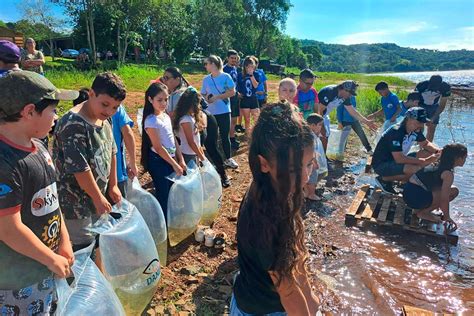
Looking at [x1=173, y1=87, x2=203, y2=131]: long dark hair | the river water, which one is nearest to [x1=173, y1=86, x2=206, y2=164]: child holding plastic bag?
[x1=173, y1=87, x2=203, y2=131]: long dark hair

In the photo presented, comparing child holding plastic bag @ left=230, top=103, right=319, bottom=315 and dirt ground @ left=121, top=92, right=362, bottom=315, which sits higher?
child holding plastic bag @ left=230, top=103, right=319, bottom=315

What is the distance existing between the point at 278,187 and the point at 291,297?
383mm

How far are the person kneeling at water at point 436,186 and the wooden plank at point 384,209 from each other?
0.90 ft

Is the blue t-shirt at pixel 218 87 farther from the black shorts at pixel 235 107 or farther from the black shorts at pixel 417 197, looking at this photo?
the black shorts at pixel 417 197

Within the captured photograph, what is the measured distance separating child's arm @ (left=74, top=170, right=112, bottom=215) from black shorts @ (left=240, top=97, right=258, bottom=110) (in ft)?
16.8

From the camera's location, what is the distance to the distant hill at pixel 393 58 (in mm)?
106275

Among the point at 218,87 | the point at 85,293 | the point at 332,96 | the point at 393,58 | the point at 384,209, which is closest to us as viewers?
the point at 85,293

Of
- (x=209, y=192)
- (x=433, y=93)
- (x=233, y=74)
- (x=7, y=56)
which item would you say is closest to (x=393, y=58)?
(x=433, y=93)

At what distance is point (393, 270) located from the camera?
3.45m

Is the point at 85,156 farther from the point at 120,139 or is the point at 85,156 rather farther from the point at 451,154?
the point at 451,154

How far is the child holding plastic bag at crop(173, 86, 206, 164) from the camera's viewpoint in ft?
12.5

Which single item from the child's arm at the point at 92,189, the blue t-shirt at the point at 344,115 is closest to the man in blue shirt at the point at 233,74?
the blue t-shirt at the point at 344,115

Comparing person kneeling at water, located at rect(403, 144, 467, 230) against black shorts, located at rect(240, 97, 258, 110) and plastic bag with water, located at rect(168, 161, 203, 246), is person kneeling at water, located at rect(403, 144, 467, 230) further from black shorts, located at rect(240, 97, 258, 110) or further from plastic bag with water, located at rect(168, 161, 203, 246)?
black shorts, located at rect(240, 97, 258, 110)

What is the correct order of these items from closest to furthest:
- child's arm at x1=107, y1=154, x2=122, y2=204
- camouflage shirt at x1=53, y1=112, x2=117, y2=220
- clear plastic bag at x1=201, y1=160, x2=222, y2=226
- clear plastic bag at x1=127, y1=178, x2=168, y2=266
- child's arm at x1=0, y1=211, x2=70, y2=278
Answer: child's arm at x1=0, y1=211, x2=70, y2=278 → camouflage shirt at x1=53, y1=112, x2=117, y2=220 → child's arm at x1=107, y1=154, x2=122, y2=204 → clear plastic bag at x1=127, y1=178, x2=168, y2=266 → clear plastic bag at x1=201, y1=160, x2=222, y2=226
